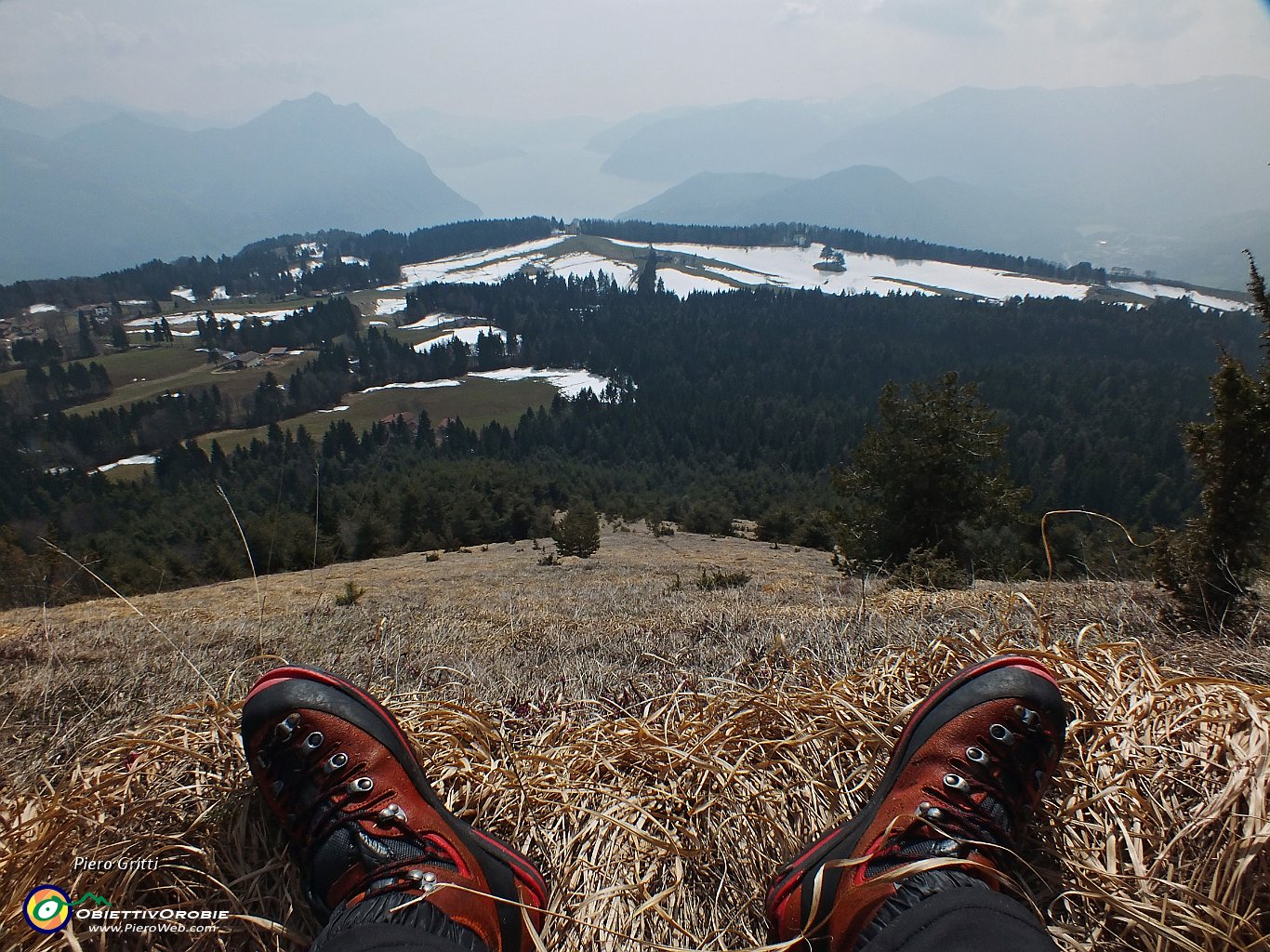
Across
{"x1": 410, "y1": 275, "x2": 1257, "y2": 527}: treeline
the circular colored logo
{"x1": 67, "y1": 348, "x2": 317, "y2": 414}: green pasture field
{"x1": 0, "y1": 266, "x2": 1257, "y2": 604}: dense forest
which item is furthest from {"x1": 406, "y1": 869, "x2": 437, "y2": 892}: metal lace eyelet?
{"x1": 67, "y1": 348, "x2": 317, "y2": 414}: green pasture field

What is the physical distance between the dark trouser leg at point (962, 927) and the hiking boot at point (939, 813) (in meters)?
0.04

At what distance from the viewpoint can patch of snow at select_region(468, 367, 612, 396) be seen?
130m

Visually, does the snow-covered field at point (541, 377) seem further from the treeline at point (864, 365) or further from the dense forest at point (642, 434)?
the treeline at point (864, 365)

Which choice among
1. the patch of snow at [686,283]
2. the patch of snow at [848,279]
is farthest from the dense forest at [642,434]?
the patch of snow at [848,279]

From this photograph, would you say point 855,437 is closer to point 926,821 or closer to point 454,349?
point 454,349

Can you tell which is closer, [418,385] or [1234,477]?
[1234,477]

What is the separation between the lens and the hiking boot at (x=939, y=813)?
4.80 feet

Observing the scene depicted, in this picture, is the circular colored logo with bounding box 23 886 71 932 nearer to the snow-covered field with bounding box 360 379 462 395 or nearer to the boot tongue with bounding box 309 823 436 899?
the boot tongue with bounding box 309 823 436 899

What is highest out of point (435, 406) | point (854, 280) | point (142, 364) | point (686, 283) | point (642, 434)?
point (854, 280)

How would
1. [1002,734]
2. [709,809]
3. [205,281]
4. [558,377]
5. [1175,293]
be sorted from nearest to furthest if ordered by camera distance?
[1002,734] → [709,809] → [558,377] → [1175,293] → [205,281]

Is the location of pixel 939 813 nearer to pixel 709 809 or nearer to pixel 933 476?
pixel 709 809

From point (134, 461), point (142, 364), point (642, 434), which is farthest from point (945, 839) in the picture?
point (142, 364)

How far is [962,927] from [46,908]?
2.12m

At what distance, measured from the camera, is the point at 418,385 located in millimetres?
124875
